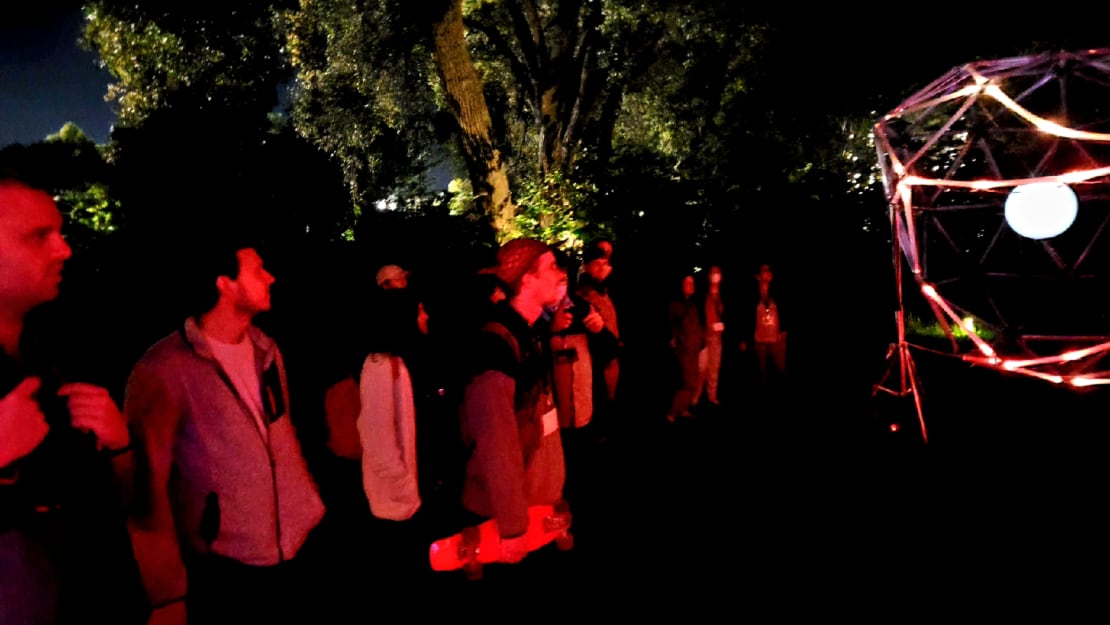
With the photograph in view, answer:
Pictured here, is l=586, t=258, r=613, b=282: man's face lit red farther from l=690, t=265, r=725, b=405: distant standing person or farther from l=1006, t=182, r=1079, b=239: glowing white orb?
l=1006, t=182, r=1079, b=239: glowing white orb

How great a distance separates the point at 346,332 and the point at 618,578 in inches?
102

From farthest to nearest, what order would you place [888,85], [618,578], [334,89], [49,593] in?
[334,89]
[888,85]
[618,578]
[49,593]

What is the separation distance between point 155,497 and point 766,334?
24.9 ft

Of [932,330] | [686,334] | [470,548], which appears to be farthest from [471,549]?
[932,330]

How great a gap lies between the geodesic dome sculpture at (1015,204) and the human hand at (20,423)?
630 cm

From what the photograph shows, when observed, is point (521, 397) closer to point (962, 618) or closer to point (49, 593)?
point (49, 593)

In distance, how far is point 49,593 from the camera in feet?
4.50

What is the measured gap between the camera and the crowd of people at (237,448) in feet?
4.55

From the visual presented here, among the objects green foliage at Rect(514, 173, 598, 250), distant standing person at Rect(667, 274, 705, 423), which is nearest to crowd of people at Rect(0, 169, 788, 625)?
distant standing person at Rect(667, 274, 705, 423)

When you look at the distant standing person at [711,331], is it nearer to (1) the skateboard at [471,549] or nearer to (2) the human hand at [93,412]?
(1) the skateboard at [471,549]

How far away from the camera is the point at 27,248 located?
1.42 m

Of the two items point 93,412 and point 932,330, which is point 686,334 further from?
point 932,330

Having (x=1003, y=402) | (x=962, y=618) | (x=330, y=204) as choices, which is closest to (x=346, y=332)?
(x=330, y=204)

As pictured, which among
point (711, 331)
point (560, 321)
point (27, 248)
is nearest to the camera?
point (27, 248)
